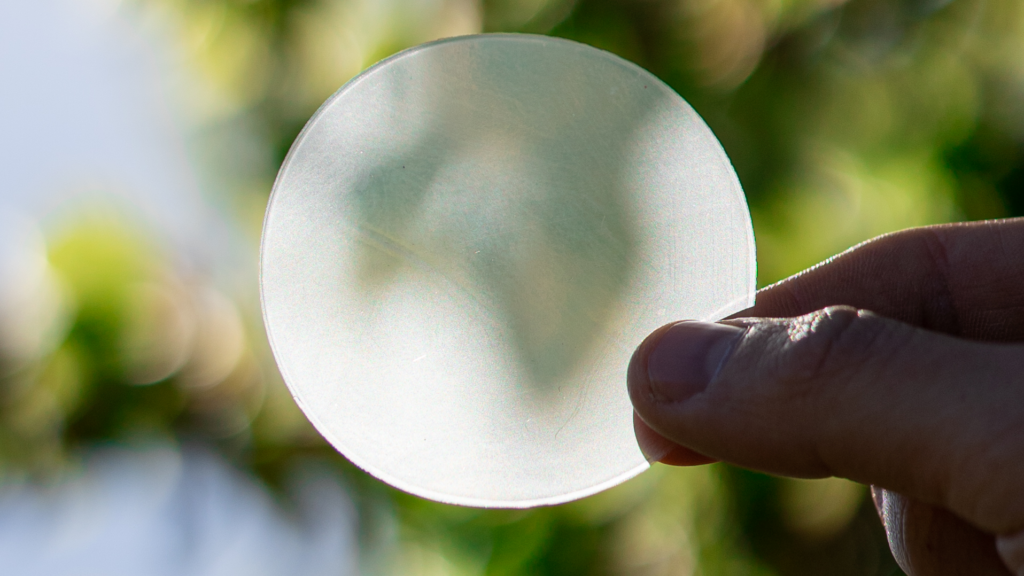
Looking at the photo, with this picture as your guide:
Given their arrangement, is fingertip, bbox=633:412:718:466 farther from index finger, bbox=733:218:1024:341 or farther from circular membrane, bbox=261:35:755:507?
index finger, bbox=733:218:1024:341

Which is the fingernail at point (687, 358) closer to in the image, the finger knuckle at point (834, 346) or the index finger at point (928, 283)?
the finger knuckle at point (834, 346)

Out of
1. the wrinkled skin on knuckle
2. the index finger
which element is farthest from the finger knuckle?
the index finger

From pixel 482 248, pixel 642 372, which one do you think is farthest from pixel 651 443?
pixel 482 248

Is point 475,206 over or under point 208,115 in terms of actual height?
over

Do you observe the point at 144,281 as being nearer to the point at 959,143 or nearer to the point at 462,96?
the point at 462,96

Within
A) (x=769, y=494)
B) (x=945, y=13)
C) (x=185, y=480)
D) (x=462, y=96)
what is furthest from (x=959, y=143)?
(x=185, y=480)

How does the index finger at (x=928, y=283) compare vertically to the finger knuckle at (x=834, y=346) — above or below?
below

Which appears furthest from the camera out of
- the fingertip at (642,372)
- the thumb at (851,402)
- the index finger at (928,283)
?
the index finger at (928,283)

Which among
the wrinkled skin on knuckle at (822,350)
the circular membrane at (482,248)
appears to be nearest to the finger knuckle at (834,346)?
the wrinkled skin on knuckle at (822,350)
